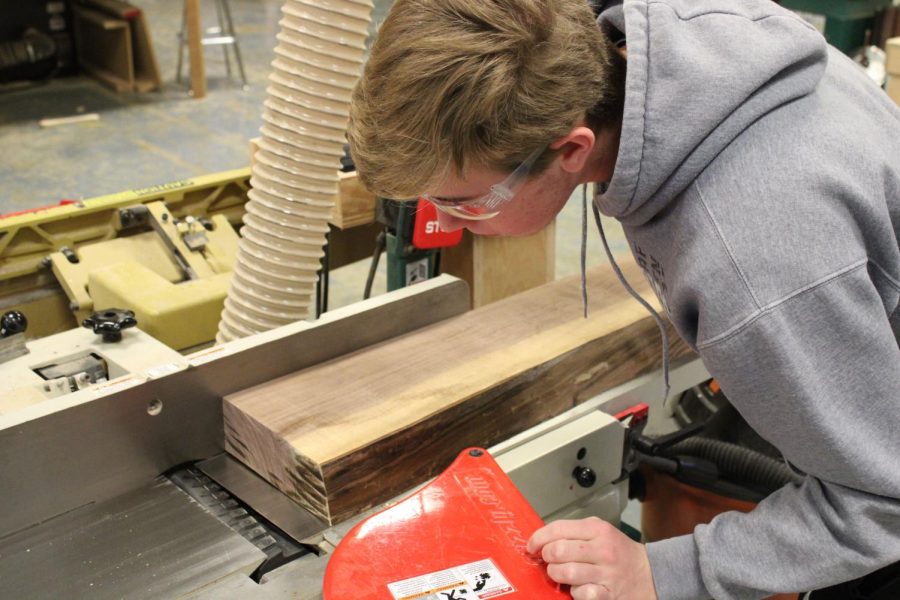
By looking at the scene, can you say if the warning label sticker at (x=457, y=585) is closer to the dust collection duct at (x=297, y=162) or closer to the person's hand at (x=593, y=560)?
the person's hand at (x=593, y=560)

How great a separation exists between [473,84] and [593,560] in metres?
0.51

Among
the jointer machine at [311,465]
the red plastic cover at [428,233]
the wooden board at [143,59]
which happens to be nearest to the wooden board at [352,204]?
the red plastic cover at [428,233]

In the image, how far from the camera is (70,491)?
1.11m

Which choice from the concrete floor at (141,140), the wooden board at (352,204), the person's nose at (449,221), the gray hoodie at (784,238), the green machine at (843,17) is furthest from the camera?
the green machine at (843,17)

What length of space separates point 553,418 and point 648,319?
0.78 ft

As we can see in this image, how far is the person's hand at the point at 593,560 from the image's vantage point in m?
0.95

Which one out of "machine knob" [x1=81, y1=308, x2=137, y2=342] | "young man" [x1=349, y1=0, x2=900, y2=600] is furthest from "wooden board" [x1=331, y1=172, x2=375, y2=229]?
"young man" [x1=349, y1=0, x2=900, y2=600]

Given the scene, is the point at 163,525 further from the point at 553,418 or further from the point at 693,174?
the point at 693,174

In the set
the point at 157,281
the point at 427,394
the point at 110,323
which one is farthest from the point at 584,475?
the point at 157,281

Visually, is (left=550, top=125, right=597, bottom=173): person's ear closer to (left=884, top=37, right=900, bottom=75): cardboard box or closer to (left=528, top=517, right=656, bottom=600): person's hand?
(left=528, top=517, right=656, bottom=600): person's hand

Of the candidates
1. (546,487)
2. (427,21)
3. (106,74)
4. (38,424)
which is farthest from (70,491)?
Result: (106,74)

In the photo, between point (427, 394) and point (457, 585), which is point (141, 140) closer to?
point (427, 394)

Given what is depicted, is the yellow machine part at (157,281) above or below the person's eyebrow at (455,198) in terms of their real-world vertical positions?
Result: below

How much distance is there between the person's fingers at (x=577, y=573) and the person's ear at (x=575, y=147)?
41 centimetres
